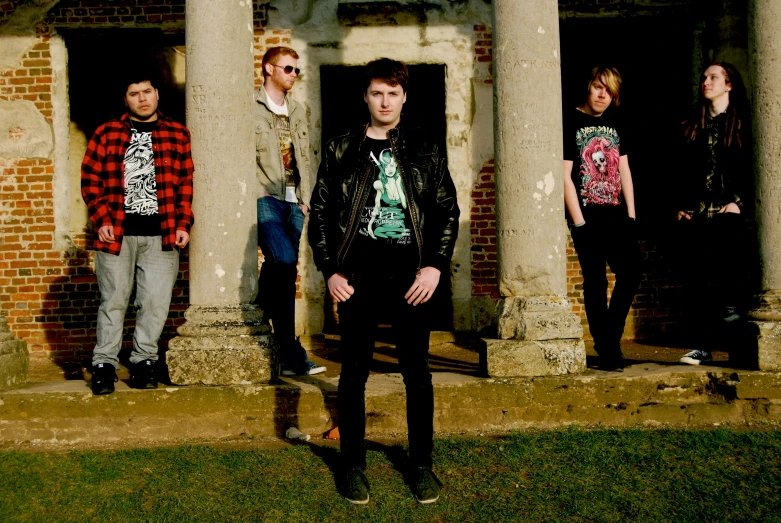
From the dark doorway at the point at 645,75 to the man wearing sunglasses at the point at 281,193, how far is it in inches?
160

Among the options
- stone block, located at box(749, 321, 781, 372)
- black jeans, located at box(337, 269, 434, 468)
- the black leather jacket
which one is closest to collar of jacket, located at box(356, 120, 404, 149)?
the black leather jacket

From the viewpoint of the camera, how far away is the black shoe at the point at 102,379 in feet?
14.0

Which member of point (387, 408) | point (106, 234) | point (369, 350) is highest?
point (106, 234)

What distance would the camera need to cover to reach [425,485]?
3268 mm

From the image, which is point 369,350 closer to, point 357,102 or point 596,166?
point 596,166

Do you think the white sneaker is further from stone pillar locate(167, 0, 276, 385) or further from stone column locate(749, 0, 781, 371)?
stone pillar locate(167, 0, 276, 385)

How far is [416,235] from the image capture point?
3326 millimetres

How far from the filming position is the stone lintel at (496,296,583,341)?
4457 millimetres

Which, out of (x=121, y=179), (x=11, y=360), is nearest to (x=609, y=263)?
(x=121, y=179)

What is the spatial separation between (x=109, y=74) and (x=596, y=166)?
5.76m

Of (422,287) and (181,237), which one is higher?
(181,237)

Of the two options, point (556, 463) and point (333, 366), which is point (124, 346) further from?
point (556, 463)

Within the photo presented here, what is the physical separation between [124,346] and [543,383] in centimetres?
477

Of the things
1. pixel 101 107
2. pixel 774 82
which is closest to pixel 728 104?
pixel 774 82
